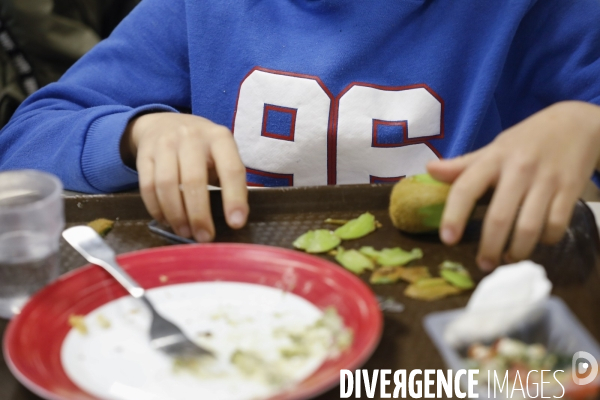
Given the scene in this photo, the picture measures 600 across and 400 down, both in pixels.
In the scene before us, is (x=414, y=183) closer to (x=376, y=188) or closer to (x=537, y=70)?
(x=376, y=188)

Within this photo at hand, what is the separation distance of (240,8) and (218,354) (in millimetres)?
764

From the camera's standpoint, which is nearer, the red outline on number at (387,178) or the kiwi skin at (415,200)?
the kiwi skin at (415,200)

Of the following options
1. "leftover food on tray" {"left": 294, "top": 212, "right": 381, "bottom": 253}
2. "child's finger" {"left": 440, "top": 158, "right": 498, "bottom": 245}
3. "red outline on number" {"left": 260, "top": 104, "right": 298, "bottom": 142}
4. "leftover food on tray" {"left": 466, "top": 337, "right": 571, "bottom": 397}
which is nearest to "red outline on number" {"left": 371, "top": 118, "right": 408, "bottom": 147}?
"red outline on number" {"left": 260, "top": 104, "right": 298, "bottom": 142}

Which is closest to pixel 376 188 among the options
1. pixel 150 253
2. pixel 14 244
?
pixel 150 253

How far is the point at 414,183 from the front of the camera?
0.76 m

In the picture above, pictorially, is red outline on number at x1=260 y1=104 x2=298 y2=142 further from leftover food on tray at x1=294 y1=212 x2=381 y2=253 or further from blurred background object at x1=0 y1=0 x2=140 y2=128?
blurred background object at x1=0 y1=0 x2=140 y2=128

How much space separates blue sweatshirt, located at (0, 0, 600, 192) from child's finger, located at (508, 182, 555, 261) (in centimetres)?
40

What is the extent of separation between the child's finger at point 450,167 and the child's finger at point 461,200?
32mm

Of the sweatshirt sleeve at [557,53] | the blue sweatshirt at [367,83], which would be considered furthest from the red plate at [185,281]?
the sweatshirt sleeve at [557,53]

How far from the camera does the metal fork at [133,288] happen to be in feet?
1.80

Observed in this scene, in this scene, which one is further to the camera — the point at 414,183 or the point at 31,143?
the point at 31,143

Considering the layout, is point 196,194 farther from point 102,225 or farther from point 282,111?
point 282,111

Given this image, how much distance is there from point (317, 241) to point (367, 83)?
1.38 feet

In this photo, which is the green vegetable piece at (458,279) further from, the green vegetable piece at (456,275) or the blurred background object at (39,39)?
the blurred background object at (39,39)
